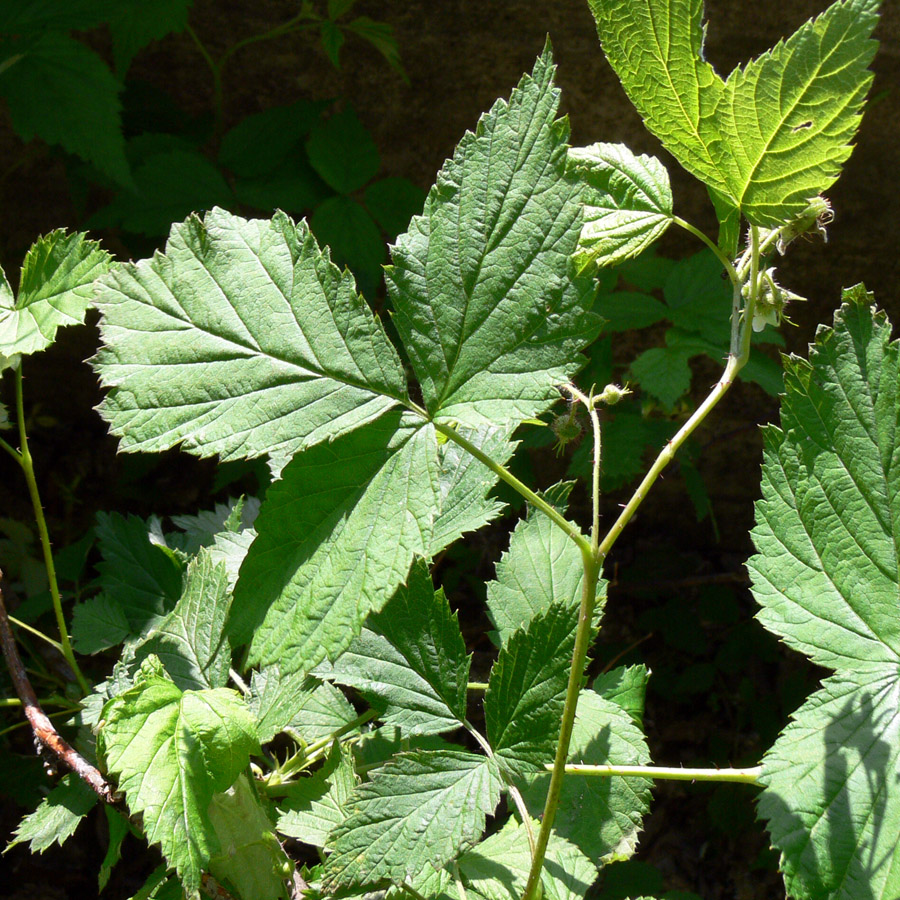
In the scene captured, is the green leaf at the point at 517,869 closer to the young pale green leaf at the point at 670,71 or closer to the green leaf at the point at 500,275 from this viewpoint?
the green leaf at the point at 500,275

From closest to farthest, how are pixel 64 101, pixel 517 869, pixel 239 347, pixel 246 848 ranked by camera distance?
1. pixel 239 347
2. pixel 246 848
3. pixel 517 869
4. pixel 64 101

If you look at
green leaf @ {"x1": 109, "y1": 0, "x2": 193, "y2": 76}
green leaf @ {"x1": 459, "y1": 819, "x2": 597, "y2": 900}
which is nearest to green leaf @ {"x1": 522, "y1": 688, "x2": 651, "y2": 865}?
green leaf @ {"x1": 459, "y1": 819, "x2": 597, "y2": 900}

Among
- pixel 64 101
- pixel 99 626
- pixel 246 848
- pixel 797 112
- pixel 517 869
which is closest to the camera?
pixel 797 112

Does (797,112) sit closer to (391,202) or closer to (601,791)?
(601,791)

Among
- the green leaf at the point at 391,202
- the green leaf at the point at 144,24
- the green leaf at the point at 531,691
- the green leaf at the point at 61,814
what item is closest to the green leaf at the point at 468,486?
the green leaf at the point at 531,691

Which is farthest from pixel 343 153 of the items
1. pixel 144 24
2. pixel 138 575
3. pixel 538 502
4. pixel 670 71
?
pixel 538 502

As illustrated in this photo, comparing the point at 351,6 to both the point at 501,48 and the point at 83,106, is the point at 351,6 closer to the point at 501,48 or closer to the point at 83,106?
the point at 501,48

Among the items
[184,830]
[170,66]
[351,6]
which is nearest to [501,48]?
[351,6]
